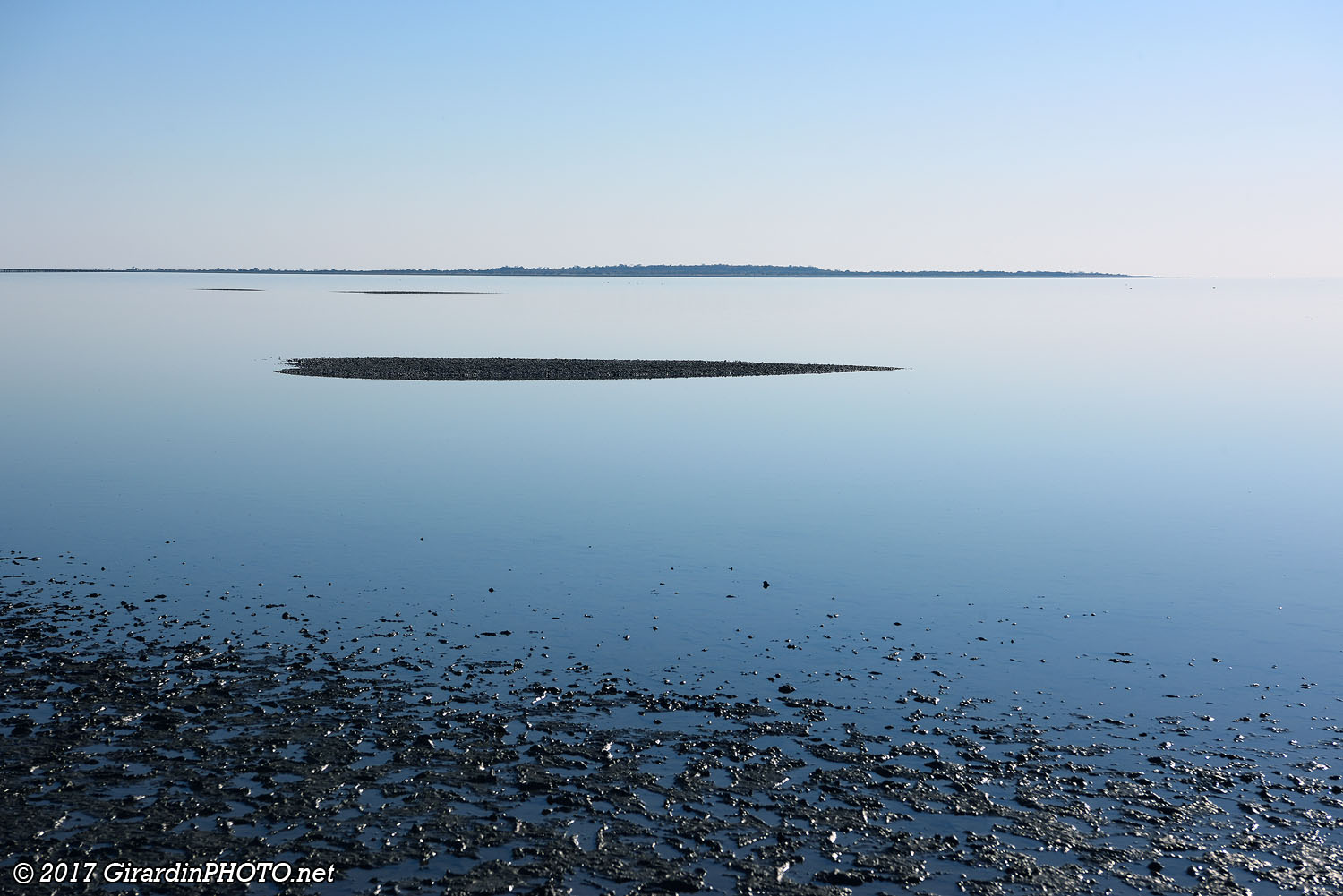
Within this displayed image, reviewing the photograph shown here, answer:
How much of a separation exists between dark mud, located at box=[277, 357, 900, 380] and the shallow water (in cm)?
567

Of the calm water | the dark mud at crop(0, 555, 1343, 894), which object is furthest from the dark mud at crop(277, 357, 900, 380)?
the dark mud at crop(0, 555, 1343, 894)

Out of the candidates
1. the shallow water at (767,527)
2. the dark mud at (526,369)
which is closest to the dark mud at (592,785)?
the shallow water at (767,527)

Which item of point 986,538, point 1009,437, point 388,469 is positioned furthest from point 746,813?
point 1009,437

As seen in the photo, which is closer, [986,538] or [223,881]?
[223,881]

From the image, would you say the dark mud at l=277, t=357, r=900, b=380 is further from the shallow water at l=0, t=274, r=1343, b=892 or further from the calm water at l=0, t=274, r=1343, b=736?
the shallow water at l=0, t=274, r=1343, b=892

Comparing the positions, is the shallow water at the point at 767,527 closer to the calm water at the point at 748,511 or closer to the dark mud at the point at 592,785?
the calm water at the point at 748,511

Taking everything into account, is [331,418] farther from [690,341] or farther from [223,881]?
[690,341]

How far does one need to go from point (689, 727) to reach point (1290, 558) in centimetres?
2169

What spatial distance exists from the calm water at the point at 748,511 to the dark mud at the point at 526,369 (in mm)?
4829

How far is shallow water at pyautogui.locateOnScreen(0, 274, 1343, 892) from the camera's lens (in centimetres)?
2312

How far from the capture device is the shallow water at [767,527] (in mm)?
23125

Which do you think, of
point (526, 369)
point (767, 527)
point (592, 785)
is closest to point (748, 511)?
point (767, 527)

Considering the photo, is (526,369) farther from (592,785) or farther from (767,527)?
(592,785)

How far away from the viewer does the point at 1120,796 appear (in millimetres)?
17156
